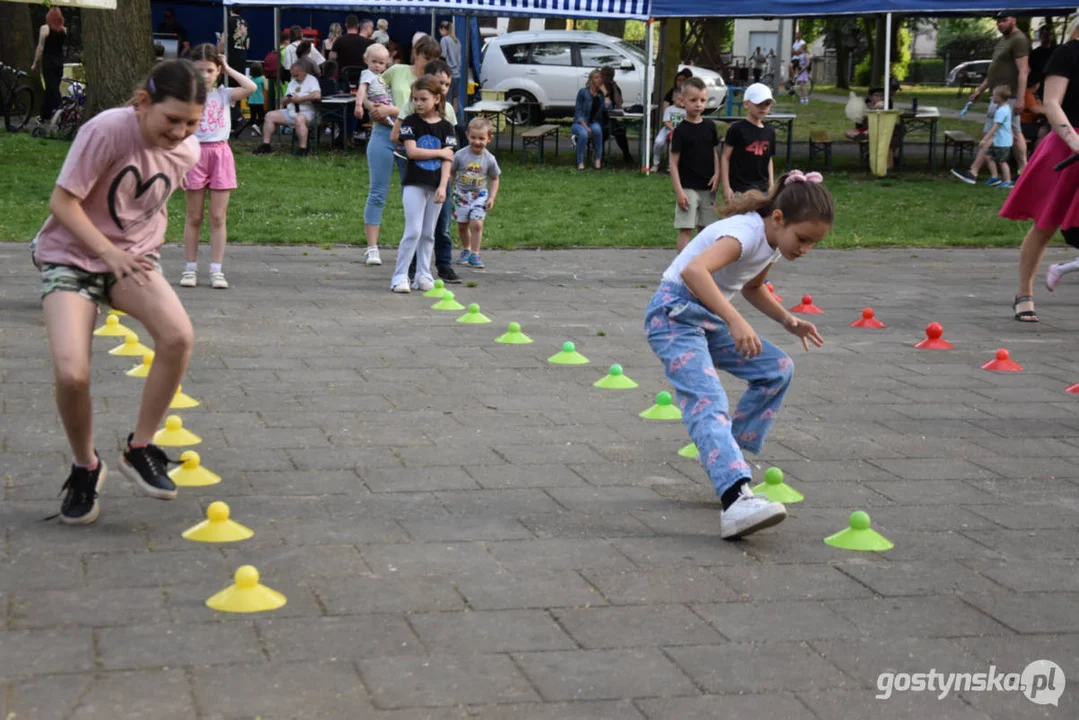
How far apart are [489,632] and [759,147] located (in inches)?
282

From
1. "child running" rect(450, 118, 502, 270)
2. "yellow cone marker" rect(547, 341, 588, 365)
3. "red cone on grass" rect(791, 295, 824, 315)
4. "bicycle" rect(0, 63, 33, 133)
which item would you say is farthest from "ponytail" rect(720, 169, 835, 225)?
"bicycle" rect(0, 63, 33, 133)

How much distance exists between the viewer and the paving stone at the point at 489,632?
3836mm

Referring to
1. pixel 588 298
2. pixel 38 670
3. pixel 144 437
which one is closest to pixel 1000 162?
pixel 588 298

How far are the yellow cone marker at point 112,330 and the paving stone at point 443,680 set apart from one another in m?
4.92

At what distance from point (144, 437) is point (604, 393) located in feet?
9.13

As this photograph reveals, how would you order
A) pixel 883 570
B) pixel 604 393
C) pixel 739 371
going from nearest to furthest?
pixel 883 570 → pixel 739 371 → pixel 604 393

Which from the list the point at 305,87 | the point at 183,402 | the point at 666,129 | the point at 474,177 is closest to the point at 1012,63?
the point at 666,129

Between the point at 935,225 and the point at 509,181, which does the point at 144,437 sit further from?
the point at 509,181

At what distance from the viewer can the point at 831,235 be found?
47.8 ft

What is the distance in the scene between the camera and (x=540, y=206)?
53.2ft

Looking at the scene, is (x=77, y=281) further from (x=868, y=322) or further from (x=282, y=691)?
(x=868, y=322)

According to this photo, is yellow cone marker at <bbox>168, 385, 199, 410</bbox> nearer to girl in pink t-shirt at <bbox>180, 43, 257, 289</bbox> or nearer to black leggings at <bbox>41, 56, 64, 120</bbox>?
girl in pink t-shirt at <bbox>180, 43, 257, 289</bbox>

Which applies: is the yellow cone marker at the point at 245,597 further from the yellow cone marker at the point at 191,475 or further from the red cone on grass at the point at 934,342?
the red cone on grass at the point at 934,342

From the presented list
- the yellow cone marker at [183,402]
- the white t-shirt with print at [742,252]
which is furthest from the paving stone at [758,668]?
the yellow cone marker at [183,402]
